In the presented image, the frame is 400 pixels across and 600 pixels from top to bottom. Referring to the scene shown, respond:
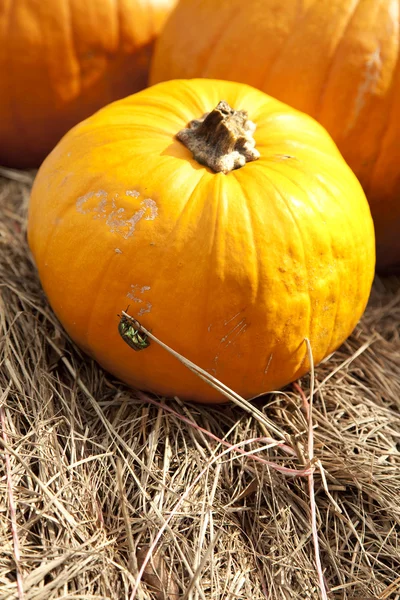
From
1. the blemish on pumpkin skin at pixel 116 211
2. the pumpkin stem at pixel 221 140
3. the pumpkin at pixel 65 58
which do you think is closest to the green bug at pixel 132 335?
the blemish on pumpkin skin at pixel 116 211

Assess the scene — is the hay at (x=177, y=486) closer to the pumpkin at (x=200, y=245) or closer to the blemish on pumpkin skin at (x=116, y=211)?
the pumpkin at (x=200, y=245)

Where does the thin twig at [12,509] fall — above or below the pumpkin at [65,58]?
below

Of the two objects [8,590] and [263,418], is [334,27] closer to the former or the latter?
[263,418]

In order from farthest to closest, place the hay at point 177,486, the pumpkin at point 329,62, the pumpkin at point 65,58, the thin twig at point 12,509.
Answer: the pumpkin at point 65,58, the pumpkin at point 329,62, the hay at point 177,486, the thin twig at point 12,509

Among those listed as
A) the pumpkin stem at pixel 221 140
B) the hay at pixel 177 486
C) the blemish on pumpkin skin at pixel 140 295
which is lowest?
the hay at pixel 177 486

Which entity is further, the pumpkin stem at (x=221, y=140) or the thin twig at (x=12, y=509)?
the pumpkin stem at (x=221, y=140)

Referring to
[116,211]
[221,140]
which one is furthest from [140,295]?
[221,140]
